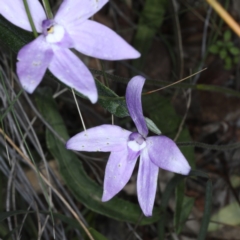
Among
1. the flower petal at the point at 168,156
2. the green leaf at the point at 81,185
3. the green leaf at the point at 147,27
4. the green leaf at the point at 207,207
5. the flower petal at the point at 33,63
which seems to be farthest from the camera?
the green leaf at the point at 147,27

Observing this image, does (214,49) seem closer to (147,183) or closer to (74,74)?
(147,183)

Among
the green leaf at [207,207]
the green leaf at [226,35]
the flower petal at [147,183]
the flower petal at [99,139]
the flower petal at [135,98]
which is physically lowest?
the green leaf at [207,207]

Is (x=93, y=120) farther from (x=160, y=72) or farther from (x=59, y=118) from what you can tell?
(x=160, y=72)

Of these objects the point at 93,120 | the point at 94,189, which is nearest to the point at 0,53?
the point at 93,120

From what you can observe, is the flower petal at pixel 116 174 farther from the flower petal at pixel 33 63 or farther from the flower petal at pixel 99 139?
the flower petal at pixel 33 63

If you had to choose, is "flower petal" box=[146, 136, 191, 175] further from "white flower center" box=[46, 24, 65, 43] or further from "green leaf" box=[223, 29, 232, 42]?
"green leaf" box=[223, 29, 232, 42]

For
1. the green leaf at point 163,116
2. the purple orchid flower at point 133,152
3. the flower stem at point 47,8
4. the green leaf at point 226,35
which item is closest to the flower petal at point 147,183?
the purple orchid flower at point 133,152

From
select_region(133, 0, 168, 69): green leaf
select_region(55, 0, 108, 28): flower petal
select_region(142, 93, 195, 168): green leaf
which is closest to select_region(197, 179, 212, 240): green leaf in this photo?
select_region(142, 93, 195, 168): green leaf
